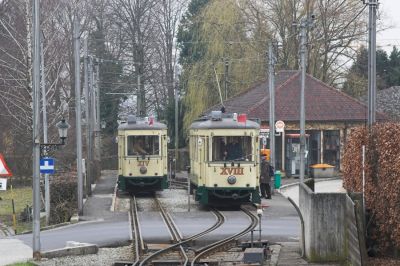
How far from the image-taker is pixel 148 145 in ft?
112

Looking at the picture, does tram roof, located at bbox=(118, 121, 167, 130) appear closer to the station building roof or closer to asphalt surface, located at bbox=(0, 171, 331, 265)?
asphalt surface, located at bbox=(0, 171, 331, 265)

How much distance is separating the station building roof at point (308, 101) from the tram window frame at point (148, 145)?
53.3 feet

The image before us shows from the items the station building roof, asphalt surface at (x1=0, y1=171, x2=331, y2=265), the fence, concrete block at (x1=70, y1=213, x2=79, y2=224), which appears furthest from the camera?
the station building roof

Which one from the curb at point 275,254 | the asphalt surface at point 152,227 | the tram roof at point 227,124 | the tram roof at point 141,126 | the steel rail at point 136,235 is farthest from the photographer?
the tram roof at point 141,126

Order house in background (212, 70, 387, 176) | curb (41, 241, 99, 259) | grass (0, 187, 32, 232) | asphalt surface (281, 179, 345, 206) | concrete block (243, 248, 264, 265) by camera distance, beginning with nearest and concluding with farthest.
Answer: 1. concrete block (243, 248, 264, 265)
2. curb (41, 241, 99, 259)
3. grass (0, 187, 32, 232)
4. asphalt surface (281, 179, 345, 206)
5. house in background (212, 70, 387, 176)

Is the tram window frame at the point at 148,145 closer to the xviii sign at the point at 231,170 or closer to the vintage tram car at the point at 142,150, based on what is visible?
the vintage tram car at the point at 142,150

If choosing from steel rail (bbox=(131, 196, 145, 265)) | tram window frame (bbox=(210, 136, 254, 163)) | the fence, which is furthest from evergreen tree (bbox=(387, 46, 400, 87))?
tram window frame (bbox=(210, 136, 254, 163))

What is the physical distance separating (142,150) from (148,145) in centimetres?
30

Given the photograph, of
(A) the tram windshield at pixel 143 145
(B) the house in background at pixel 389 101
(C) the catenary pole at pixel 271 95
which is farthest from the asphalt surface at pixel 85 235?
(B) the house in background at pixel 389 101

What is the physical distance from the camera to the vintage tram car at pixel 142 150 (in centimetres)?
3388

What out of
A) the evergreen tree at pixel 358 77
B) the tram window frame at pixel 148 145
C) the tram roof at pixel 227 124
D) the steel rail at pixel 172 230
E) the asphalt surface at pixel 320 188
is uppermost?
the evergreen tree at pixel 358 77

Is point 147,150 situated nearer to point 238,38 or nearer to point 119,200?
point 119,200

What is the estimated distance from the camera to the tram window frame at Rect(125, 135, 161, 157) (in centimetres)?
3403

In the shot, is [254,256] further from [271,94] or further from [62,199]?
[271,94]
